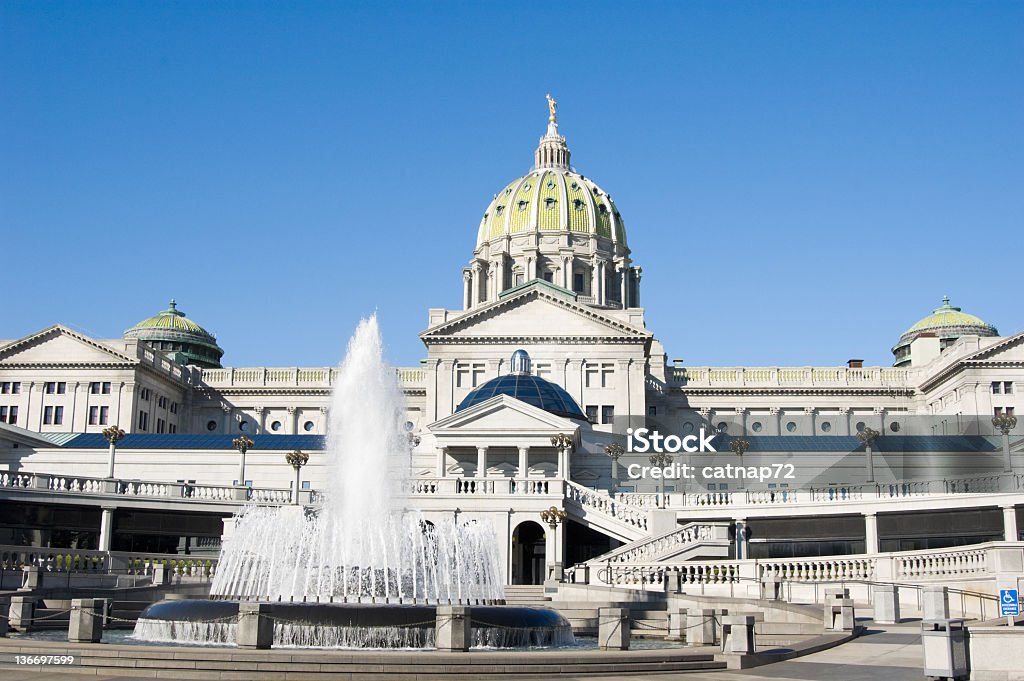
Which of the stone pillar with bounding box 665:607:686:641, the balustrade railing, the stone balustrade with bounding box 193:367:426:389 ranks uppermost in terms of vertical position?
the stone balustrade with bounding box 193:367:426:389

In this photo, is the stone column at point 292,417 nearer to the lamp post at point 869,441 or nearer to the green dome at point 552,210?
the green dome at point 552,210

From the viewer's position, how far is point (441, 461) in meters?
83.6

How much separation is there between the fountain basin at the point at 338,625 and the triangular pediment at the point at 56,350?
305 ft

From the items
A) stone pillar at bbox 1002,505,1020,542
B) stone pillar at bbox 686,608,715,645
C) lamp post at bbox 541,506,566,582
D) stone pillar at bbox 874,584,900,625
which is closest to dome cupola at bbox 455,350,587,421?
lamp post at bbox 541,506,566,582

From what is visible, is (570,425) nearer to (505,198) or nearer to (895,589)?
(895,589)

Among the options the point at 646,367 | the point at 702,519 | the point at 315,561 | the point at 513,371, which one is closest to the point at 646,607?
the point at 315,561

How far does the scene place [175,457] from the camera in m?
89.6

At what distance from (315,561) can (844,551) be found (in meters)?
32.9

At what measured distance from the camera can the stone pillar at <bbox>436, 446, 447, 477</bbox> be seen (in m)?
83.1

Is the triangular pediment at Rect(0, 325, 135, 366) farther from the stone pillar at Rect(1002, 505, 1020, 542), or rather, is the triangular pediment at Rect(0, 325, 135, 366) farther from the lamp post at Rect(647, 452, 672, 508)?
the stone pillar at Rect(1002, 505, 1020, 542)

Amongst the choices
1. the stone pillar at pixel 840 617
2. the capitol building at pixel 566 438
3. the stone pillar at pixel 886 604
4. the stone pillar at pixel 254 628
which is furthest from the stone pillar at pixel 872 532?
the stone pillar at pixel 254 628

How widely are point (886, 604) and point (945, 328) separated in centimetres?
11770

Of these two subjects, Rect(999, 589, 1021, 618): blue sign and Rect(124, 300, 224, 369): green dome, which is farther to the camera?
Rect(124, 300, 224, 369): green dome

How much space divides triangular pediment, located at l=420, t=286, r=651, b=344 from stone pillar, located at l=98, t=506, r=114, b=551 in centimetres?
5326
